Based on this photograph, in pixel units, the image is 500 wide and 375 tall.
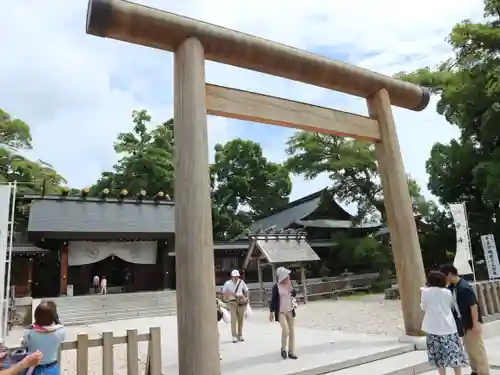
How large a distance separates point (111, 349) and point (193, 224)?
4.84 feet

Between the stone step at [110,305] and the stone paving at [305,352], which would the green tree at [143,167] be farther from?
the stone paving at [305,352]

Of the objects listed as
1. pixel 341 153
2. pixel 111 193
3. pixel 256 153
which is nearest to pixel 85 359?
pixel 341 153

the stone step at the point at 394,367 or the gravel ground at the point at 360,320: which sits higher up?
the stone step at the point at 394,367

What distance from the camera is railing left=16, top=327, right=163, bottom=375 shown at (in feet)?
12.0

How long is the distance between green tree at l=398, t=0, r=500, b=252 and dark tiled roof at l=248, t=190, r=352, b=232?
296 inches

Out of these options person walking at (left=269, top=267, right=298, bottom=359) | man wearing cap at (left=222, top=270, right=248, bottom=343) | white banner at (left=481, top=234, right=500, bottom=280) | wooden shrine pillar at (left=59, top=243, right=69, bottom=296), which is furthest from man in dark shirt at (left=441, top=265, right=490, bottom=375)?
wooden shrine pillar at (left=59, top=243, right=69, bottom=296)

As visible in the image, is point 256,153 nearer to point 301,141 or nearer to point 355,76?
point 301,141

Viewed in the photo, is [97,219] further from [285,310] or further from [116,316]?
[285,310]

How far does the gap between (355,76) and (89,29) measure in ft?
13.7

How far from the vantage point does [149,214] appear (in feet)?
73.2

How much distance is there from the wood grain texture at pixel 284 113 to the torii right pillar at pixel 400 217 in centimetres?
25

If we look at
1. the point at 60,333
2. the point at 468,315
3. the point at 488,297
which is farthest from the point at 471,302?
the point at 488,297

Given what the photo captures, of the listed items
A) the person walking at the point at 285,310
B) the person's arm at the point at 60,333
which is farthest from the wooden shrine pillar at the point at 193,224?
the person walking at the point at 285,310

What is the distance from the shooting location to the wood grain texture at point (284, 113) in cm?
518
